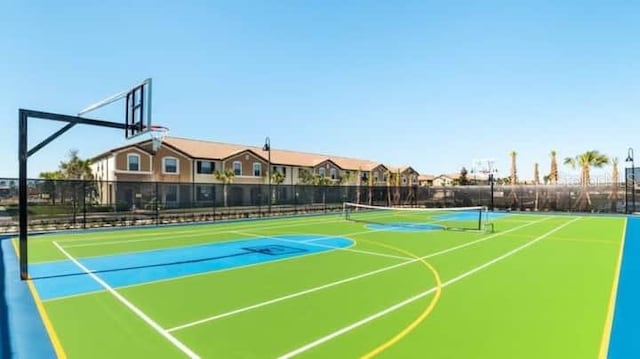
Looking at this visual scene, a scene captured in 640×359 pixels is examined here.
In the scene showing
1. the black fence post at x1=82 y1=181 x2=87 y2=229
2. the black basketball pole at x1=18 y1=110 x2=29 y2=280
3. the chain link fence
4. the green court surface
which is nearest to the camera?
the green court surface

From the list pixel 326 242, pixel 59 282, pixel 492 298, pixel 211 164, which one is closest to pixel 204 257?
pixel 59 282

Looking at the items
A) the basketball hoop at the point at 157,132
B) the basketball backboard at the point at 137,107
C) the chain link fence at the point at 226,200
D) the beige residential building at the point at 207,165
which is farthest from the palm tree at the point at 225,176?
the basketball backboard at the point at 137,107

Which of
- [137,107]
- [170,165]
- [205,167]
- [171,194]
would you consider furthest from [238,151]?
[137,107]

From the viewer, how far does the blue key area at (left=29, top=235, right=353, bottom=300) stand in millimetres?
7677

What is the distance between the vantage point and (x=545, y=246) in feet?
40.7

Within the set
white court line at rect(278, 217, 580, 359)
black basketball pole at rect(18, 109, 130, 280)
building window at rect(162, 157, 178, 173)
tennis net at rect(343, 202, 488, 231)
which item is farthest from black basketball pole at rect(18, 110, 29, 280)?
building window at rect(162, 157, 178, 173)

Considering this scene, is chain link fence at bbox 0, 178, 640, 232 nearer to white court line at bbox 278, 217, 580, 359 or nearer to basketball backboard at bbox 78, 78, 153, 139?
basketball backboard at bbox 78, 78, 153, 139

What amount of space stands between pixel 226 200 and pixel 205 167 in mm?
14428

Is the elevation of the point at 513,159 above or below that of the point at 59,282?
above

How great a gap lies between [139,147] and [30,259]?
25.6 metres

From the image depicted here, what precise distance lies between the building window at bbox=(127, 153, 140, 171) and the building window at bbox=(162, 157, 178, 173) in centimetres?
229

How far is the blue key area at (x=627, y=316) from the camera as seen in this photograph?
14.6ft

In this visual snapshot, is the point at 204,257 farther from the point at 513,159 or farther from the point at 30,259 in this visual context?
the point at 513,159

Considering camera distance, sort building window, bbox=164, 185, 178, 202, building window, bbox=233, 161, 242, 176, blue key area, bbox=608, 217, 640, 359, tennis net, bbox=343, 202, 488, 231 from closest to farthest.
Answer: blue key area, bbox=608, 217, 640, 359 → tennis net, bbox=343, 202, 488, 231 → building window, bbox=164, 185, 178, 202 → building window, bbox=233, 161, 242, 176
